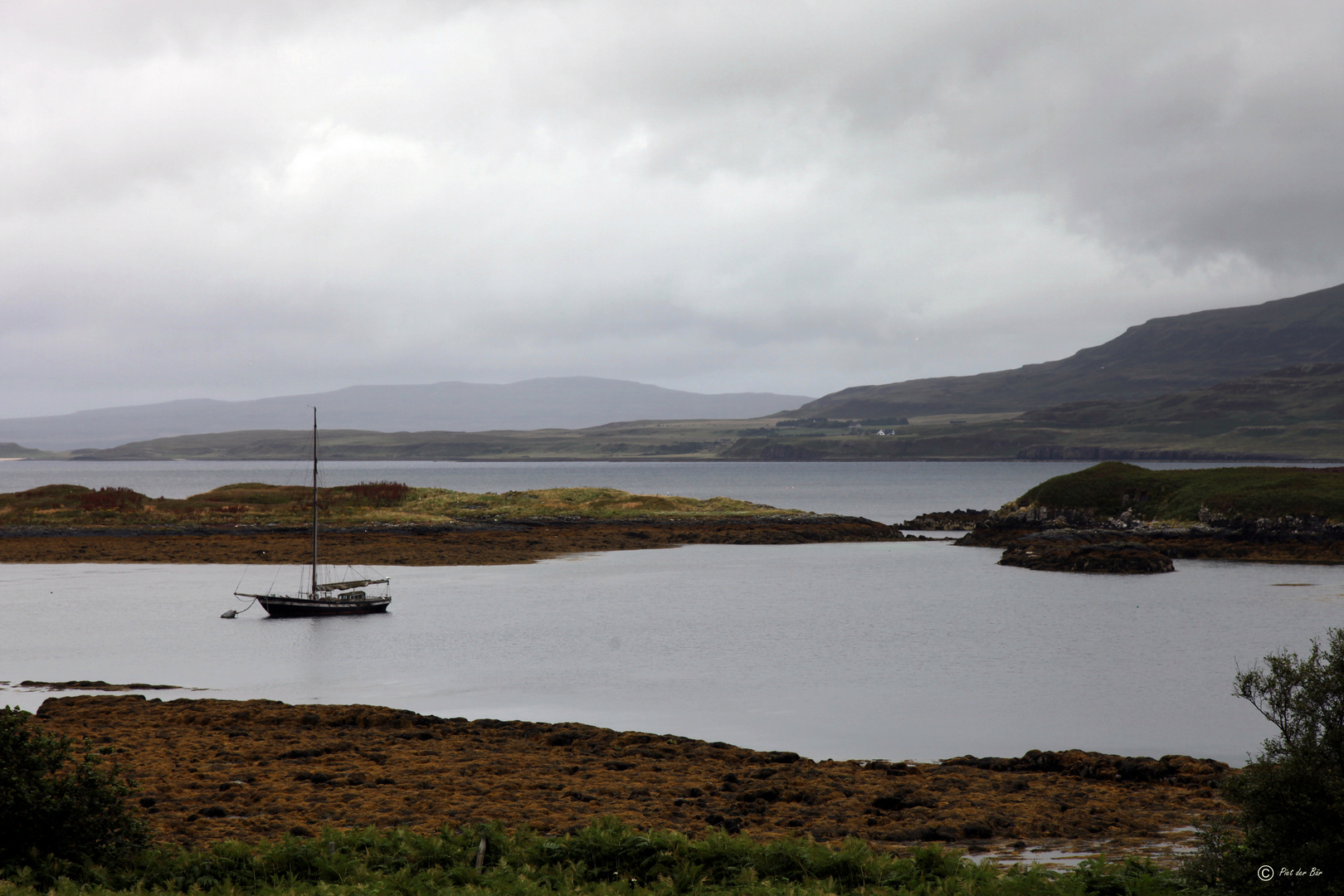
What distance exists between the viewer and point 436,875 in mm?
10578

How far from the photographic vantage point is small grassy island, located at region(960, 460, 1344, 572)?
58.2 metres

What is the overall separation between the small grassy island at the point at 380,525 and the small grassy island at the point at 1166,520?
12.7 metres

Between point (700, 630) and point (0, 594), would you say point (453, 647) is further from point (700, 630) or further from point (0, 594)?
point (0, 594)

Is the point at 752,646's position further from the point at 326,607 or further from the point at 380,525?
the point at 380,525

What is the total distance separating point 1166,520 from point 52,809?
72606 millimetres

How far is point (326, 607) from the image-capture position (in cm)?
3897

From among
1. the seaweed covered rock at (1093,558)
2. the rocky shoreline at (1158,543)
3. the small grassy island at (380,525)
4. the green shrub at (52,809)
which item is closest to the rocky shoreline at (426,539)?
the small grassy island at (380,525)

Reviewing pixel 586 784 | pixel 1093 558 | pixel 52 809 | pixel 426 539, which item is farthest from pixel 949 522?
pixel 52 809

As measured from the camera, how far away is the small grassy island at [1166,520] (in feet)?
191

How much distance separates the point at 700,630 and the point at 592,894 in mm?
25011
